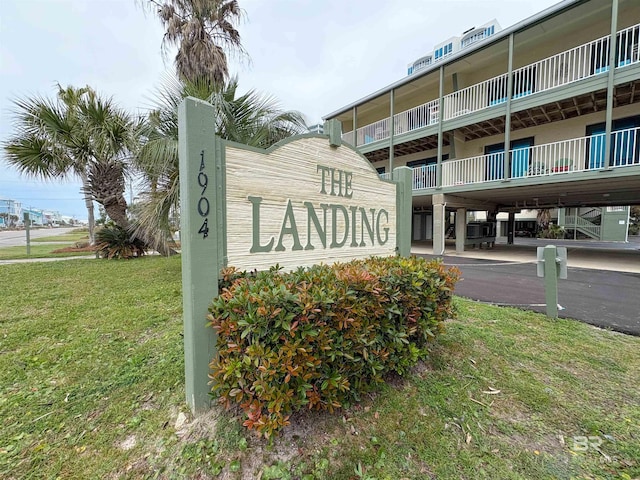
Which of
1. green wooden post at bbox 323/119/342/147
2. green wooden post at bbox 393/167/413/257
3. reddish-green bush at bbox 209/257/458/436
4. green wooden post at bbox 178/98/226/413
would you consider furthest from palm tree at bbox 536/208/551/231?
green wooden post at bbox 178/98/226/413

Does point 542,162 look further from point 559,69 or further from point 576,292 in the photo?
point 576,292

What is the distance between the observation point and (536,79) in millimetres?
10055

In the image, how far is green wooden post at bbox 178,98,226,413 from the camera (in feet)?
5.72

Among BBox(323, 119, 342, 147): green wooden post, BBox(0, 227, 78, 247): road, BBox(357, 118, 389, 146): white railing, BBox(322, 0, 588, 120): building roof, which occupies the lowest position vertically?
BBox(0, 227, 78, 247): road

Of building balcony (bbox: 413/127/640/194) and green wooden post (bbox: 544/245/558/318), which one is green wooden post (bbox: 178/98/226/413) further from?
building balcony (bbox: 413/127/640/194)

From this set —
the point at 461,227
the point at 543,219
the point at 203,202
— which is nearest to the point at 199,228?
the point at 203,202

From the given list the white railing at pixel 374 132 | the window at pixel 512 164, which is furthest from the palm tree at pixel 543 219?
the white railing at pixel 374 132

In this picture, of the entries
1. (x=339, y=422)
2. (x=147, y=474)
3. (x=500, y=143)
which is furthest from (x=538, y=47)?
(x=147, y=474)

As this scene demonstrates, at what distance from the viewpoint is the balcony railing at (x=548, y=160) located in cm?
884

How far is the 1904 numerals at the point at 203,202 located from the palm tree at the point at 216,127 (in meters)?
3.67

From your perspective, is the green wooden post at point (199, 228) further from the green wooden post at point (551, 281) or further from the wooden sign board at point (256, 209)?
the green wooden post at point (551, 281)

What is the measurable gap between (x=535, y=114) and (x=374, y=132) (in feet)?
22.0

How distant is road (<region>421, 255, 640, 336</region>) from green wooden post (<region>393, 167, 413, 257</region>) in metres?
2.73

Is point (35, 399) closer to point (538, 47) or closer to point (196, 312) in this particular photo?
point (196, 312)
